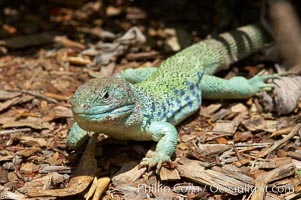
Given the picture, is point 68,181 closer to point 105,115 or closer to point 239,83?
point 105,115

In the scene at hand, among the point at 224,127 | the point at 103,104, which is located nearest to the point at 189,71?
the point at 224,127

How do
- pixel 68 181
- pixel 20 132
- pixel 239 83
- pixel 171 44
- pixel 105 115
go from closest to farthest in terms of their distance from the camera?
pixel 105 115, pixel 68 181, pixel 20 132, pixel 239 83, pixel 171 44

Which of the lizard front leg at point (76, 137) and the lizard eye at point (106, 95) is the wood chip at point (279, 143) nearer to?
the lizard eye at point (106, 95)

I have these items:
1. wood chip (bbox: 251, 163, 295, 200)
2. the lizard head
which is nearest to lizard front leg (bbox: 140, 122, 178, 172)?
the lizard head

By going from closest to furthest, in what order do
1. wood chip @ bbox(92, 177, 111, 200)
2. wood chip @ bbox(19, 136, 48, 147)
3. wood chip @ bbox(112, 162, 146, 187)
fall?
wood chip @ bbox(92, 177, 111, 200) → wood chip @ bbox(112, 162, 146, 187) → wood chip @ bbox(19, 136, 48, 147)

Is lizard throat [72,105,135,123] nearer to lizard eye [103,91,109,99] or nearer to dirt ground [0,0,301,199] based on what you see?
lizard eye [103,91,109,99]

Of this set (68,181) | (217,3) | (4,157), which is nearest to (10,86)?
(4,157)

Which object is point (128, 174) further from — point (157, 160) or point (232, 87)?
point (232, 87)

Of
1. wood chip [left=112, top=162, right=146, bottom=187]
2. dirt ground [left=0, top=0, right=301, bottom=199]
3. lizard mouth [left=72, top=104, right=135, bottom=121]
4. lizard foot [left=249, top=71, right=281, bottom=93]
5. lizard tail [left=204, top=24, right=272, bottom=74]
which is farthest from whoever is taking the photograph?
lizard tail [left=204, top=24, right=272, bottom=74]

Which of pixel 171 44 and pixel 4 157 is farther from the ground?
pixel 171 44
